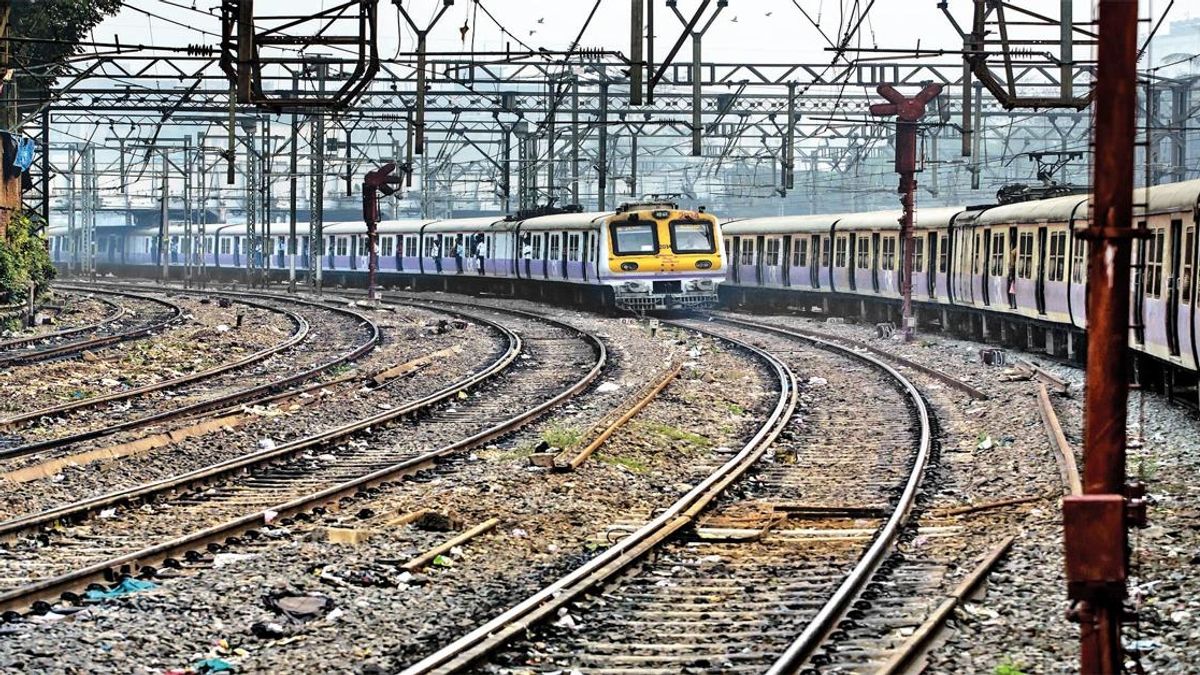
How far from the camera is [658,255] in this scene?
3597 cm

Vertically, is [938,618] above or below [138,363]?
below

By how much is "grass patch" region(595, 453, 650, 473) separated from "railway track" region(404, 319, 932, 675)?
78 cm

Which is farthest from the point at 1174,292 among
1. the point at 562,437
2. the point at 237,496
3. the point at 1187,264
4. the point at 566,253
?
the point at 566,253

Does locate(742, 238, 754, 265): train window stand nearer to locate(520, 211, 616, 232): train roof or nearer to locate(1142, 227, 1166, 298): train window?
locate(520, 211, 616, 232): train roof

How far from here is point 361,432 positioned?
16016 millimetres

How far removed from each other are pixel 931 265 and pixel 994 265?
15.0 ft

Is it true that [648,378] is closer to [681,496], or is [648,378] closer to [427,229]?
[681,496]

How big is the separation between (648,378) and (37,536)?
1268 cm

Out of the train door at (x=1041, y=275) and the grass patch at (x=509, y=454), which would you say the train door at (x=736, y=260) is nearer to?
the train door at (x=1041, y=275)

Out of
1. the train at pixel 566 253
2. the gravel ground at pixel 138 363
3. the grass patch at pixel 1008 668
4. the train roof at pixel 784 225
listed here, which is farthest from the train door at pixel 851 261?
the grass patch at pixel 1008 668

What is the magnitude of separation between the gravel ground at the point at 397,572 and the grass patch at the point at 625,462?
0.02 meters

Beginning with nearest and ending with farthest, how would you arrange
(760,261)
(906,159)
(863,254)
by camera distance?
(906,159) → (863,254) → (760,261)

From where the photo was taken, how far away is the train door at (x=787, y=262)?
4000 centimetres

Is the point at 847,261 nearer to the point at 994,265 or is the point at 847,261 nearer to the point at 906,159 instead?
the point at 906,159
